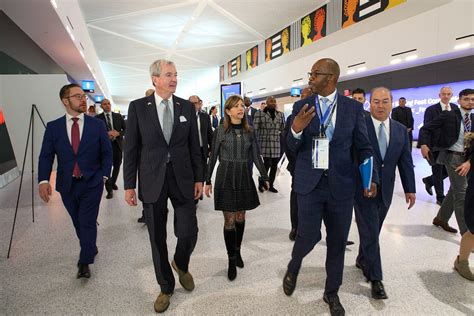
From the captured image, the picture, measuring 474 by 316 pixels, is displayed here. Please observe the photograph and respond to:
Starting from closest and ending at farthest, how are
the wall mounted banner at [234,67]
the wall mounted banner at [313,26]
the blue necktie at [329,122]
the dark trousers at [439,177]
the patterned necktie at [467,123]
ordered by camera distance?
1. the blue necktie at [329,122]
2. the patterned necktie at [467,123]
3. the dark trousers at [439,177]
4. the wall mounted banner at [313,26]
5. the wall mounted banner at [234,67]

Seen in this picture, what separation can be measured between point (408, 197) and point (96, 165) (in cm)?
264

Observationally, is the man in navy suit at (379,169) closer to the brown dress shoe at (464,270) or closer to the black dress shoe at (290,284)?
the black dress shoe at (290,284)

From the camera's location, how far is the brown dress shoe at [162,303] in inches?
80.3

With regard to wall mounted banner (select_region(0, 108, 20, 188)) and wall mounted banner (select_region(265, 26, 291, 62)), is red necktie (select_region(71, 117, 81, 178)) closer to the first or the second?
wall mounted banner (select_region(0, 108, 20, 188))

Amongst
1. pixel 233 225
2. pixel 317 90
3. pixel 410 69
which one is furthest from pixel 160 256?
pixel 410 69

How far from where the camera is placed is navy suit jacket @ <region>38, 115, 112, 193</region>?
255 centimetres

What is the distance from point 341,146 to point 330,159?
0.10 meters

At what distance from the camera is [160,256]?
2051mm

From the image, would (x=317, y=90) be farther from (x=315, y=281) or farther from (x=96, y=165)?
(x=96, y=165)

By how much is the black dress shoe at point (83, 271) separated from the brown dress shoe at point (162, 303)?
82 cm

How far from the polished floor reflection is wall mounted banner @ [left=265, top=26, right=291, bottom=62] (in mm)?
12648

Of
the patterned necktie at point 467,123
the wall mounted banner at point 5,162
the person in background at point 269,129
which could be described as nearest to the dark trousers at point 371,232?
the patterned necktie at point 467,123

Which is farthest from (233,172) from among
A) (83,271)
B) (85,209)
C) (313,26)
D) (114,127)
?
(313,26)

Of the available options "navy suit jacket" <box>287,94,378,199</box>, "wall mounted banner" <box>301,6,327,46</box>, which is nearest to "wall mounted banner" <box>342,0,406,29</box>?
"wall mounted banner" <box>301,6,327,46</box>
